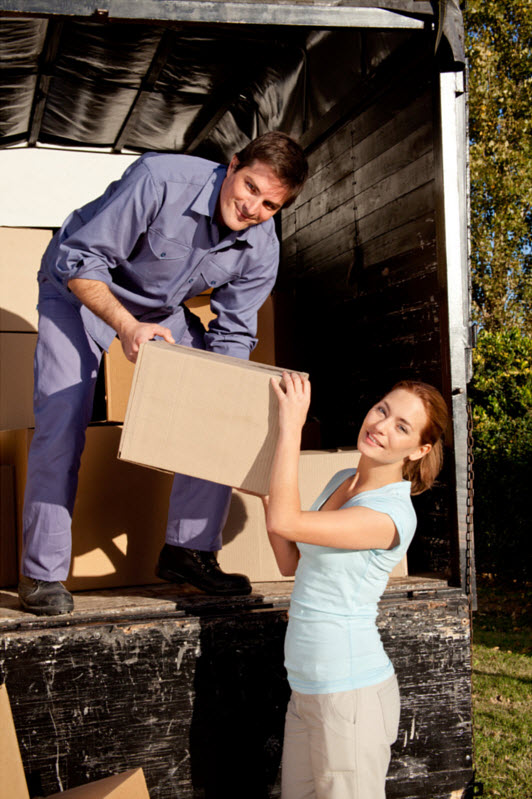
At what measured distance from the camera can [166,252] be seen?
87.3 inches

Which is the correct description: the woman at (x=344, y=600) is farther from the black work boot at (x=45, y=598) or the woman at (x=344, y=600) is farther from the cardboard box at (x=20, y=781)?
the black work boot at (x=45, y=598)

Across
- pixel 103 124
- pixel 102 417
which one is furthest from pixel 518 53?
pixel 102 417

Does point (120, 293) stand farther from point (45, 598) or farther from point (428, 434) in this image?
point (428, 434)

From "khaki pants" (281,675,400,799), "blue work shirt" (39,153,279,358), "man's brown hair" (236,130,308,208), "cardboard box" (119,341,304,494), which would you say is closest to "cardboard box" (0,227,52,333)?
"blue work shirt" (39,153,279,358)

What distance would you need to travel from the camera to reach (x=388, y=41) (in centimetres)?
255

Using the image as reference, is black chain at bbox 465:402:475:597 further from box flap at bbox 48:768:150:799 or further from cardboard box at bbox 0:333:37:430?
cardboard box at bbox 0:333:37:430

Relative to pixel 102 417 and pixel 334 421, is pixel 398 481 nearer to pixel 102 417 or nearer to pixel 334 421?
pixel 334 421

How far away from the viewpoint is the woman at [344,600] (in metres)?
1.55

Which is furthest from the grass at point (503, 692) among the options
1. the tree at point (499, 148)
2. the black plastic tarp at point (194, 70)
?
the tree at point (499, 148)

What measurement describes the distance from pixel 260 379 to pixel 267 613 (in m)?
0.78

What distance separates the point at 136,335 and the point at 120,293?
429 millimetres

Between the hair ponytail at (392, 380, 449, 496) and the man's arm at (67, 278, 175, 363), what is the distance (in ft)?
1.98

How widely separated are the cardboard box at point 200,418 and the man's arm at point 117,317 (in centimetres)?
16

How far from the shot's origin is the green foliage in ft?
18.6
